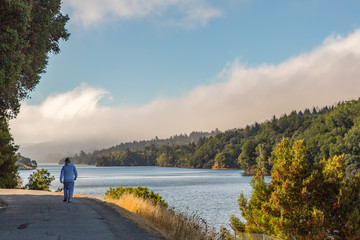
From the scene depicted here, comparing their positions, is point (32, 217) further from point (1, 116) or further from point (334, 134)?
point (334, 134)

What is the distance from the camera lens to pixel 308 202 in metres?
20.0

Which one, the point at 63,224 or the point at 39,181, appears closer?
the point at 63,224

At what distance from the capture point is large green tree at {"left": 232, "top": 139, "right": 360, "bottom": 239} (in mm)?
19281

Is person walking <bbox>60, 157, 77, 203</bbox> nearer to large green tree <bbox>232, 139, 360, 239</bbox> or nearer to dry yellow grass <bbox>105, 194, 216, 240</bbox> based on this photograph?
dry yellow grass <bbox>105, 194, 216, 240</bbox>

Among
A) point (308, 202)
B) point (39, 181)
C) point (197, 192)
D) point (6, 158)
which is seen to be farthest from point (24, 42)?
point (197, 192)

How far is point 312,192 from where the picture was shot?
67.6 feet

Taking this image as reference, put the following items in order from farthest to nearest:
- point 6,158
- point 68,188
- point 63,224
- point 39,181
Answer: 1. point 39,181
2. point 6,158
3. point 68,188
4. point 63,224

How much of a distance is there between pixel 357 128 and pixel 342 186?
92.7m

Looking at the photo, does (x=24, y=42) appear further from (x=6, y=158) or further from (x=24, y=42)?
(x=6, y=158)

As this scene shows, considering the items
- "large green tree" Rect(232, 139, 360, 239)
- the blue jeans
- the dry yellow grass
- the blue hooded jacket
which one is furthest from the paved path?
"large green tree" Rect(232, 139, 360, 239)

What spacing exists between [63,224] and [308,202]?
44.5 ft

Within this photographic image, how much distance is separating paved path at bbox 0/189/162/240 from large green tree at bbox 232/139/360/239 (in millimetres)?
9211

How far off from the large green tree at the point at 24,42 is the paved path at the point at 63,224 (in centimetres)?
466

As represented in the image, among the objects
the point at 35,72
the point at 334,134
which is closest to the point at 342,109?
the point at 334,134
